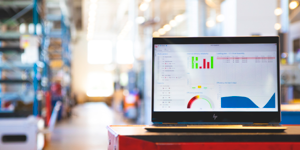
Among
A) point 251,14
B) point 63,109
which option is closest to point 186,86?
point 251,14

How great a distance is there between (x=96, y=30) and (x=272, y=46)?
17.3 meters

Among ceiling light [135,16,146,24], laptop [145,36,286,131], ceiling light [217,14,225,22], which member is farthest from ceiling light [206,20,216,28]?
ceiling light [135,16,146,24]

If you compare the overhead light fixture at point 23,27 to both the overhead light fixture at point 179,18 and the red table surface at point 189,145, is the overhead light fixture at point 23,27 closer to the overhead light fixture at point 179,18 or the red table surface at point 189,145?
the overhead light fixture at point 179,18

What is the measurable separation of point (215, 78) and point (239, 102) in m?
0.16

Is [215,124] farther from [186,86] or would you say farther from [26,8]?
[26,8]

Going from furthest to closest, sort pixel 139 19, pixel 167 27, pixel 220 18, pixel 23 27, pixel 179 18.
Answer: pixel 139 19 < pixel 23 27 < pixel 167 27 < pixel 179 18 < pixel 220 18

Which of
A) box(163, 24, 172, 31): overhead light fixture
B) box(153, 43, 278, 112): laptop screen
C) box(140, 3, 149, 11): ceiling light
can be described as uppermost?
box(140, 3, 149, 11): ceiling light

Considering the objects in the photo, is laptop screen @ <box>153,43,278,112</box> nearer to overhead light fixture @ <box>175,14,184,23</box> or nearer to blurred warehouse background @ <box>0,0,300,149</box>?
blurred warehouse background @ <box>0,0,300,149</box>

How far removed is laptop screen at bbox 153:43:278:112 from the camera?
4.11 ft

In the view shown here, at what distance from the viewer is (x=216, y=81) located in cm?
126

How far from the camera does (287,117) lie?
2637 millimetres

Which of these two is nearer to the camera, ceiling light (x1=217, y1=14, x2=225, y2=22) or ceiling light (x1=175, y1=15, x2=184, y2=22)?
ceiling light (x1=217, y1=14, x2=225, y2=22)

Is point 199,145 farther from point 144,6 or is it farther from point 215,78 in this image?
point 144,6

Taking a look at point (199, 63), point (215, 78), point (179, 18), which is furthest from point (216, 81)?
point (179, 18)
